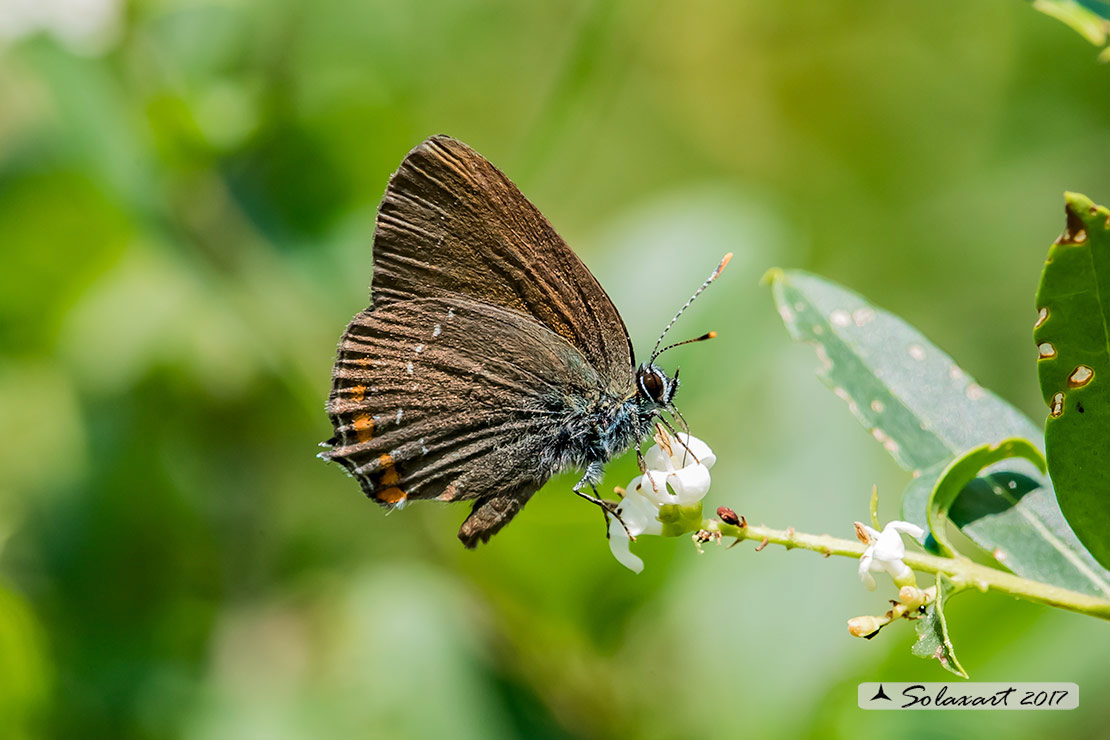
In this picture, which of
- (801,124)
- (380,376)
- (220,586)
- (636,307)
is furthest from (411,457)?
(801,124)

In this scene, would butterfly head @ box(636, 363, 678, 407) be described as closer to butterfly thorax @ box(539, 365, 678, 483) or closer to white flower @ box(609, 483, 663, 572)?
butterfly thorax @ box(539, 365, 678, 483)

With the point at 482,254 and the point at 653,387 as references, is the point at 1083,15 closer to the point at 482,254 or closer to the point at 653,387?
the point at 653,387

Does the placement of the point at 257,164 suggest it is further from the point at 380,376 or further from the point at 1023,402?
the point at 1023,402

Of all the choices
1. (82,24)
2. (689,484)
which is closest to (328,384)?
(82,24)

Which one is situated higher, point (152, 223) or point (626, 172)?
point (626, 172)

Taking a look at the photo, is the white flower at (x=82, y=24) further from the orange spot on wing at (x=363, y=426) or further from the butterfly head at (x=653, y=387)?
the butterfly head at (x=653, y=387)

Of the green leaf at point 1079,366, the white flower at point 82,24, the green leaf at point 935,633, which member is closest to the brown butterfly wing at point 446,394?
the green leaf at point 935,633
